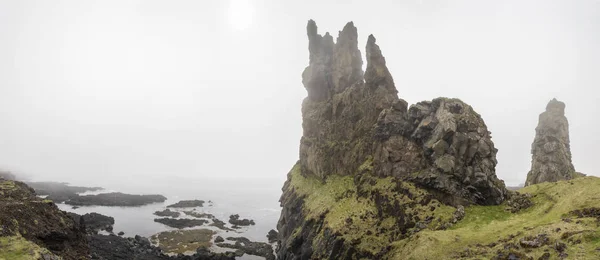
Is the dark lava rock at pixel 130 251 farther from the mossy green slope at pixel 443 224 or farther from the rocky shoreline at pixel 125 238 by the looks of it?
the mossy green slope at pixel 443 224

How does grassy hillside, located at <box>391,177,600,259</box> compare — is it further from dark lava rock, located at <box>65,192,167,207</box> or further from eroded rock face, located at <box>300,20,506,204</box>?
dark lava rock, located at <box>65,192,167,207</box>

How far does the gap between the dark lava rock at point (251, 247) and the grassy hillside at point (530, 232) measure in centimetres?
5060

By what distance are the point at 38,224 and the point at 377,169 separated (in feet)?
198

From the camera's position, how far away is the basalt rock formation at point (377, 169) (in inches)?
1831

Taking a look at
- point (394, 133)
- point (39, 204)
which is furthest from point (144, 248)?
point (394, 133)

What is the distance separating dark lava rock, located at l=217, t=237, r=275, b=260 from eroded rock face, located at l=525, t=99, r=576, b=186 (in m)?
78.3

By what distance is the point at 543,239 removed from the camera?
2847cm

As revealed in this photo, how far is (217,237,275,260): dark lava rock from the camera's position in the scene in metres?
82.8

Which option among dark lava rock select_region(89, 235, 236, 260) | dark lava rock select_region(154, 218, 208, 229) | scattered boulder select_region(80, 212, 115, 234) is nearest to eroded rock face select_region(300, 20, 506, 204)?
dark lava rock select_region(89, 235, 236, 260)

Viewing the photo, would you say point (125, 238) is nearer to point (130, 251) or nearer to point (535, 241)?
point (130, 251)

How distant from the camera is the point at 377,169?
5891 centimetres

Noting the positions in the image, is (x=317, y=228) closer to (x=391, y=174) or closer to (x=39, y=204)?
(x=391, y=174)

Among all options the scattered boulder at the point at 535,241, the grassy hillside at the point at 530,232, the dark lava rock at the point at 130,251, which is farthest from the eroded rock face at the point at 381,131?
the dark lava rock at the point at 130,251

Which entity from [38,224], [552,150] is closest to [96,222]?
[38,224]
